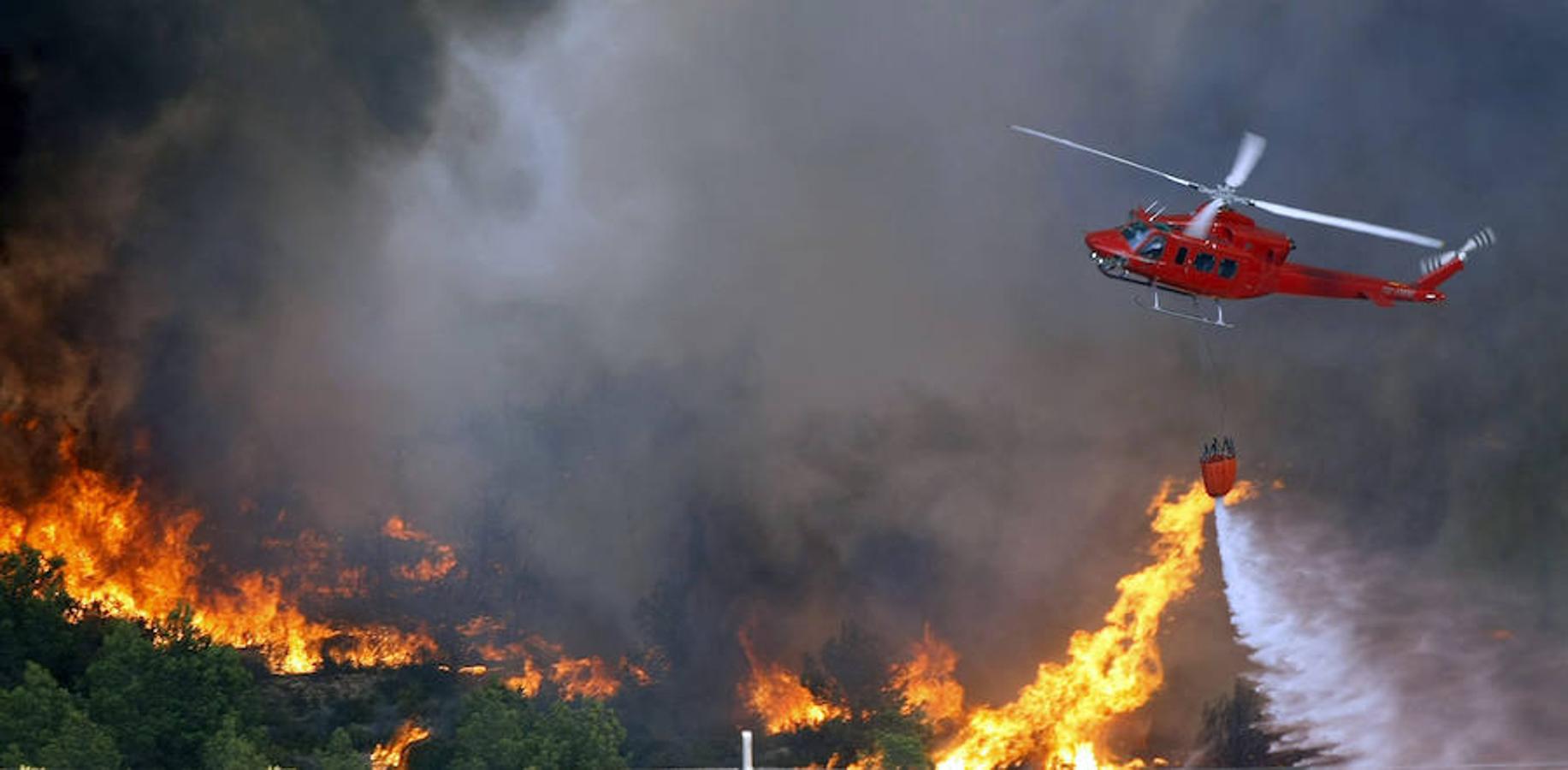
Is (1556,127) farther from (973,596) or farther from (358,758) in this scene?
(358,758)

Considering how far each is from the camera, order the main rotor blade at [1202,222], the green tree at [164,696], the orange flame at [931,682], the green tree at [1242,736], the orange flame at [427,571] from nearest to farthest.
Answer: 1. the main rotor blade at [1202,222]
2. the green tree at [164,696]
3. the green tree at [1242,736]
4. the orange flame at [931,682]
5. the orange flame at [427,571]

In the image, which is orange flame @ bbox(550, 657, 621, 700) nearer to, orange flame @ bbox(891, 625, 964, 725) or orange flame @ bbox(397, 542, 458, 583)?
orange flame @ bbox(397, 542, 458, 583)

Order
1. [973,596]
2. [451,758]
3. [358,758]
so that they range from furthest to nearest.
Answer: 1. [973,596]
2. [451,758]
3. [358,758]

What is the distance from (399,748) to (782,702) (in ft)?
18.6

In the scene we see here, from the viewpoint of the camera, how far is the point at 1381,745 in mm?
23312

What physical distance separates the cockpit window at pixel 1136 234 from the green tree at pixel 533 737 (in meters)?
9.18

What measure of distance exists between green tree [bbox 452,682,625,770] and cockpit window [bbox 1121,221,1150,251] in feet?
30.1

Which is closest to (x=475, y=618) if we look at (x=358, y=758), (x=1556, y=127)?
(x=358, y=758)

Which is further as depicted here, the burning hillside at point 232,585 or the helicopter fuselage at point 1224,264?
the burning hillside at point 232,585

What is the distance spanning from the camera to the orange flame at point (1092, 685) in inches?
934

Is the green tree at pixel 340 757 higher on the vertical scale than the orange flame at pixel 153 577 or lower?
lower

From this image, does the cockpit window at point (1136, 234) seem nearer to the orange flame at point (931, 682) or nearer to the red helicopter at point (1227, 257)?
the red helicopter at point (1227, 257)

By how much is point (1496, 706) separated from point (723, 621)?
11297mm

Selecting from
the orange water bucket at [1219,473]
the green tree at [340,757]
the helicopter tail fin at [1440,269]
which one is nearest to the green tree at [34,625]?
the green tree at [340,757]
